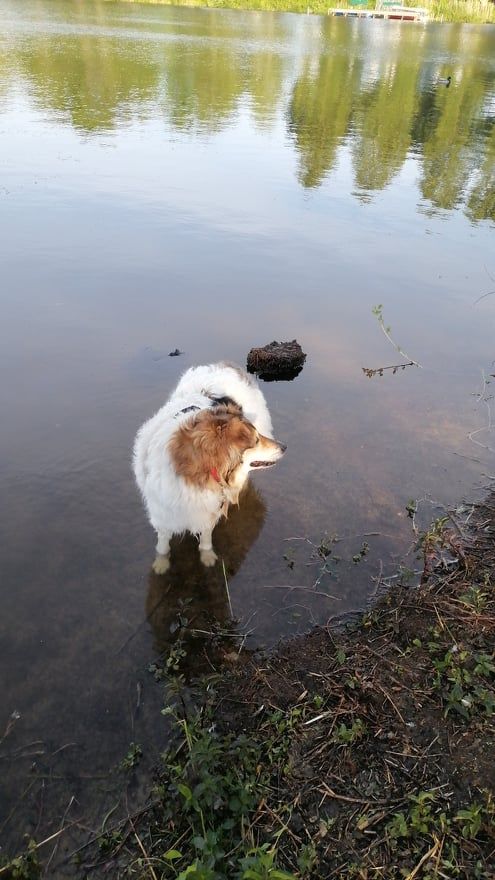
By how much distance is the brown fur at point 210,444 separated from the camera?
12.4 ft

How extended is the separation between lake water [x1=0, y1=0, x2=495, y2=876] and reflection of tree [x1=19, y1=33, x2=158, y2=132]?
45cm

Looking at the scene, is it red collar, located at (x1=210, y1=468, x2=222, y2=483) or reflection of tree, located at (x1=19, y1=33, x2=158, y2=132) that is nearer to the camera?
red collar, located at (x1=210, y1=468, x2=222, y2=483)

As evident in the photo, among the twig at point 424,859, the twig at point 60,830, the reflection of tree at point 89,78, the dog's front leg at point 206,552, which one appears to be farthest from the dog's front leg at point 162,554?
the reflection of tree at point 89,78

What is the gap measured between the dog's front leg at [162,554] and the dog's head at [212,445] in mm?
739

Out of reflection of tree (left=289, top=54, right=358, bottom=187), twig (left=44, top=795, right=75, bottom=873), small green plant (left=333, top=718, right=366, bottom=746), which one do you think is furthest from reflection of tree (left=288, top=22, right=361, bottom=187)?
twig (left=44, top=795, right=75, bottom=873)

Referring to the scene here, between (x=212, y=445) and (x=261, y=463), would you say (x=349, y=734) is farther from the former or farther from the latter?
(x=261, y=463)

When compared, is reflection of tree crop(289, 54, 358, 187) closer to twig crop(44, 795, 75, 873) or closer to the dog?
the dog

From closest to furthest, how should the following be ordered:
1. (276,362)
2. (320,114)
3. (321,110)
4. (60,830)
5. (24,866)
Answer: (24,866)
(60,830)
(276,362)
(320,114)
(321,110)

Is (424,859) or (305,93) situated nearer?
(424,859)

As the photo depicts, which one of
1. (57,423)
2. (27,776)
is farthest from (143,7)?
(27,776)

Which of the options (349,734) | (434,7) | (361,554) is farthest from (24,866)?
(434,7)

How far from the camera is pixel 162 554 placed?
4543 mm

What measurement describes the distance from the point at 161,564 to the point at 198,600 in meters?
0.46

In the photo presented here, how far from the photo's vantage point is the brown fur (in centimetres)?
377
